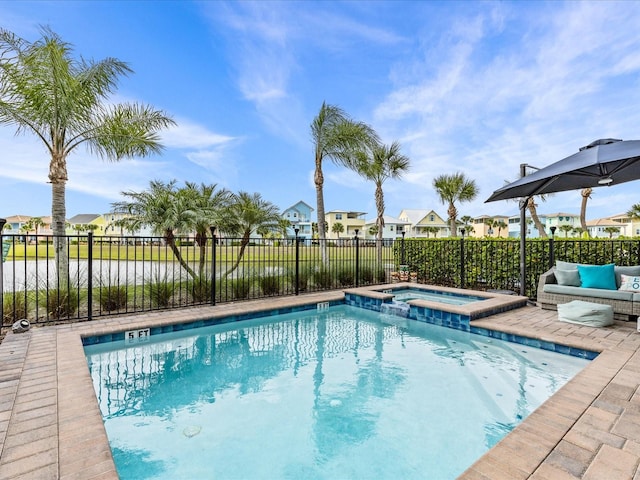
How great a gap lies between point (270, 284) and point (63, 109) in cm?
537

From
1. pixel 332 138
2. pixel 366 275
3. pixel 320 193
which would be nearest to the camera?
pixel 366 275

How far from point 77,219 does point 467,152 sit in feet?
224

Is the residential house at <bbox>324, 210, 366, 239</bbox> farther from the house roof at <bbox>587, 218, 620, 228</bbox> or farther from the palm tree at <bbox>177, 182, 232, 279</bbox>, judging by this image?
→ the palm tree at <bbox>177, 182, 232, 279</bbox>

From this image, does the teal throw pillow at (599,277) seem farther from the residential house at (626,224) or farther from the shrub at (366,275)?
the residential house at (626,224)

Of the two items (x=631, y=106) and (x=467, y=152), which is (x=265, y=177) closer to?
(x=467, y=152)

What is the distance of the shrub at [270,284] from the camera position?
766 centimetres

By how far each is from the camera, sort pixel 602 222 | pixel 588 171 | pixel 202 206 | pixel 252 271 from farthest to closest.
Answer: pixel 602 222 < pixel 202 206 < pixel 252 271 < pixel 588 171

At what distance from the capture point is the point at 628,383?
3.02 metres

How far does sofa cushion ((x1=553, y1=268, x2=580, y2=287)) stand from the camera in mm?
5887

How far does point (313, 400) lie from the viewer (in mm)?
3391

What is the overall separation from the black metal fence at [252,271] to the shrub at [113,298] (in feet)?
0.05

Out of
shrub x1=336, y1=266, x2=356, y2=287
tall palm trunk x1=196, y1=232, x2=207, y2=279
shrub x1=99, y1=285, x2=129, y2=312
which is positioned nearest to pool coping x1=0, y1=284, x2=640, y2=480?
shrub x1=99, y1=285, x2=129, y2=312

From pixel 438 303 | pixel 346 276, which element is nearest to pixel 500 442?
pixel 438 303

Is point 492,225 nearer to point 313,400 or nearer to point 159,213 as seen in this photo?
point 159,213
